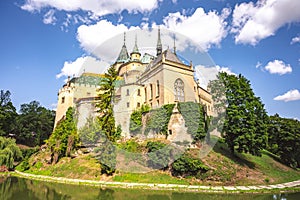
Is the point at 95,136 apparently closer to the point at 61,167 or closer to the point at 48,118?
the point at 61,167

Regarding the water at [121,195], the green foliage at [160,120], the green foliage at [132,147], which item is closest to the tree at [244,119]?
the water at [121,195]

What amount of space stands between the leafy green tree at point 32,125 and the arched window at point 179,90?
27759mm

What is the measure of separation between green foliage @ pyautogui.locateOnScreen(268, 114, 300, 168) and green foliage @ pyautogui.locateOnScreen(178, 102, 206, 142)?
980 cm

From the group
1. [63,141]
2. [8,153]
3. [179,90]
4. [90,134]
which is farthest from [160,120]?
[8,153]

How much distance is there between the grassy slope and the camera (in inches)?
700

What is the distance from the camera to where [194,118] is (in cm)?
2423

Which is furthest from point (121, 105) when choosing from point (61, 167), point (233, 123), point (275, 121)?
point (275, 121)

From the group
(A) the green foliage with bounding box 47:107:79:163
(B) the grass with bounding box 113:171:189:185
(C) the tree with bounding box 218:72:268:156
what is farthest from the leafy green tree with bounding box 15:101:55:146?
(C) the tree with bounding box 218:72:268:156

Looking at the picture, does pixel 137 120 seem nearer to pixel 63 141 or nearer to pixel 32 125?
pixel 63 141

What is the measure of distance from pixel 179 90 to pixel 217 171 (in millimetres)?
13978

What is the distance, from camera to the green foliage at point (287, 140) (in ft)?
83.6

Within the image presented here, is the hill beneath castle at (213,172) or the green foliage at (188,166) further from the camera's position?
the green foliage at (188,166)

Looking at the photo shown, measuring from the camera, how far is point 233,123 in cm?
2081

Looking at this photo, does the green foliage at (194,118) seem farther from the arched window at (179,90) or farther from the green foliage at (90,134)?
the green foliage at (90,134)
